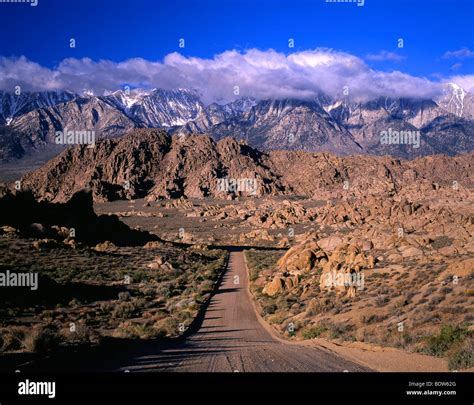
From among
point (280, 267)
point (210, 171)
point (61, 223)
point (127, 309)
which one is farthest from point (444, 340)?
point (210, 171)

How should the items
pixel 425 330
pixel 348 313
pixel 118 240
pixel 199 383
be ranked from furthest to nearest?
pixel 118 240, pixel 348 313, pixel 425 330, pixel 199 383

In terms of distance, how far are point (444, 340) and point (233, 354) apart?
571cm

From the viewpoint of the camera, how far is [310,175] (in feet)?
535

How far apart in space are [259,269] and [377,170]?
12895 cm

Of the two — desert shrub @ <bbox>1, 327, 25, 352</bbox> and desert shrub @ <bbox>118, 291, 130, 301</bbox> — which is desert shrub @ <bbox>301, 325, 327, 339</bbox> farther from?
desert shrub @ <bbox>118, 291, 130, 301</bbox>

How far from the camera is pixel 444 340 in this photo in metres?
11.1

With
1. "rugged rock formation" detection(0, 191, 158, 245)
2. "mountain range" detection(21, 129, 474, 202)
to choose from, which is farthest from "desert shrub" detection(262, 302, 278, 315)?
"mountain range" detection(21, 129, 474, 202)

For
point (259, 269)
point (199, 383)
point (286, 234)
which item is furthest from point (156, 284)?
point (286, 234)

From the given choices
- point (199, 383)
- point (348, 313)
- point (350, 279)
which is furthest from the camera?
point (350, 279)

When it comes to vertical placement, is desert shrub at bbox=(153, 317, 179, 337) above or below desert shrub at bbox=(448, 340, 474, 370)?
below

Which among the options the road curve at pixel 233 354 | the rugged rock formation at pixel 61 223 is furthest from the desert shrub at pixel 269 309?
the rugged rock formation at pixel 61 223

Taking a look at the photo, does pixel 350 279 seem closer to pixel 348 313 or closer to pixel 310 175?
pixel 348 313

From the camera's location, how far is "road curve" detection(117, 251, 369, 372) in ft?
32.1

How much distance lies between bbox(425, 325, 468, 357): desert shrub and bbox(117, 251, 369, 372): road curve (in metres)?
2.26
